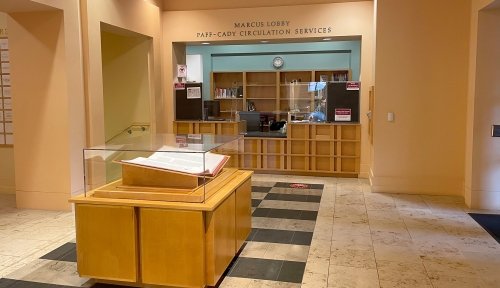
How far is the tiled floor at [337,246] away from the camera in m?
3.33

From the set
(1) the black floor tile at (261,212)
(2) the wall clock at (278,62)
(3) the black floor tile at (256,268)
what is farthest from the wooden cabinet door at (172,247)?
(2) the wall clock at (278,62)

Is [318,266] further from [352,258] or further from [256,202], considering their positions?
[256,202]

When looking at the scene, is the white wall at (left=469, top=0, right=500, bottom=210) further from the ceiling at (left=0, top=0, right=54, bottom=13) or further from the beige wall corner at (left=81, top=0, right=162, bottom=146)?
the ceiling at (left=0, top=0, right=54, bottom=13)

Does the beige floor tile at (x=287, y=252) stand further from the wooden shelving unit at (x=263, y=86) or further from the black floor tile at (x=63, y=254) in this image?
the wooden shelving unit at (x=263, y=86)

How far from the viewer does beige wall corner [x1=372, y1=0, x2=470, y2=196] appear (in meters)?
5.94

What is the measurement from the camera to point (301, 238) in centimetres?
429

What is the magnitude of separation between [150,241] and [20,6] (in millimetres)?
3532

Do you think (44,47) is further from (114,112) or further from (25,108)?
(114,112)

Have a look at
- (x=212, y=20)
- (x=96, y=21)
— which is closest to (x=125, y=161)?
(x=96, y=21)

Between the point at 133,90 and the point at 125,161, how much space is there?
4.67m

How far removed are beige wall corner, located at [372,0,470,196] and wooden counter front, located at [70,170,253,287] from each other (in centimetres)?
395

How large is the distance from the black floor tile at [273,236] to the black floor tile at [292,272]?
1.82 feet

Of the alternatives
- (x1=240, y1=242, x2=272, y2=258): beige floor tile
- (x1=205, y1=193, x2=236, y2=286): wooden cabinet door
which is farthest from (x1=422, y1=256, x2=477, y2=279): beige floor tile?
(x1=205, y1=193, x2=236, y2=286): wooden cabinet door

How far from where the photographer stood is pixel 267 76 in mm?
11383
